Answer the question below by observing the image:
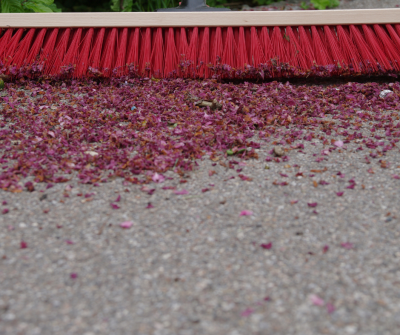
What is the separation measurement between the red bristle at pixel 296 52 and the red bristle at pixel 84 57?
1.21 metres

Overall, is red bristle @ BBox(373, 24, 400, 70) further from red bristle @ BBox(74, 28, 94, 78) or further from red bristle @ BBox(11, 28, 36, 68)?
red bristle @ BBox(11, 28, 36, 68)

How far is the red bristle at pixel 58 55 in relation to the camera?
2.35 m

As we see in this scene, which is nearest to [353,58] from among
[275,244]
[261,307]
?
[275,244]

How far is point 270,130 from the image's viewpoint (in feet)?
5.78

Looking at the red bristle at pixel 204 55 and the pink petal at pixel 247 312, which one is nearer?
the pink petal at pixel 247 312

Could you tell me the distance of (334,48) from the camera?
2326mm

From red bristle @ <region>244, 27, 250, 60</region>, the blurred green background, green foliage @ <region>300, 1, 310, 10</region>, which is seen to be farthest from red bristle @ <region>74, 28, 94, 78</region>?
green foliage @ <region>300, 1, 310, 10</region>

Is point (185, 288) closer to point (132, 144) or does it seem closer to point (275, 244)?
point (275, 244)

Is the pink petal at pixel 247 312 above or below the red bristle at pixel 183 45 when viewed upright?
below

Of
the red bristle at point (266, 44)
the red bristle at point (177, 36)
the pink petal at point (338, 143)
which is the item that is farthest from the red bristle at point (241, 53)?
the pink petal at point (338, 143)

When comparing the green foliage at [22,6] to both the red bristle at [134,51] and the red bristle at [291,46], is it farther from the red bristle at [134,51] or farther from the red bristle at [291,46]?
the red bristle at [291,46]

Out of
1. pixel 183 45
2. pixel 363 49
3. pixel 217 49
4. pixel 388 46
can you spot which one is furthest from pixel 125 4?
pixel 388 46

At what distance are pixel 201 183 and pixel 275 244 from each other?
40 cm

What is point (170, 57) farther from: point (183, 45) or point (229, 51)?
point (229, 51)
